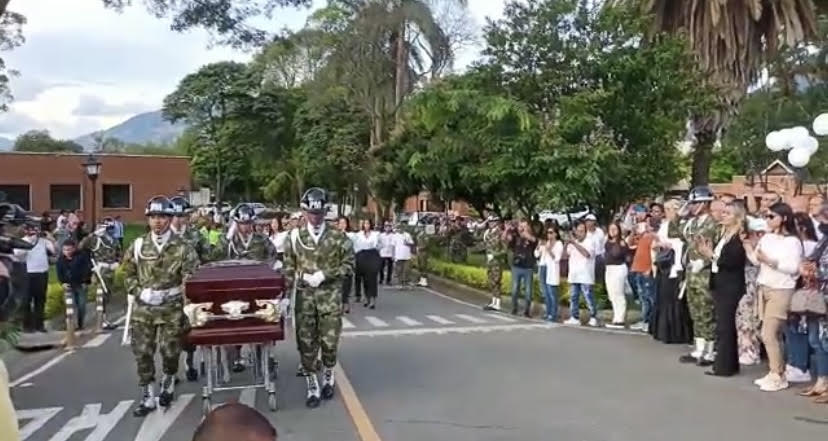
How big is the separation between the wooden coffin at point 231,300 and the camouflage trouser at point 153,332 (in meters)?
0.48

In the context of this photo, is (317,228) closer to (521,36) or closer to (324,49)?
(521,36)

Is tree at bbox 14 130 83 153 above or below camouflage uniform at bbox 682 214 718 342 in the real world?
above

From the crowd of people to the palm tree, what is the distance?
30.4 ft

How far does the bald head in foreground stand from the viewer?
2.81 meters

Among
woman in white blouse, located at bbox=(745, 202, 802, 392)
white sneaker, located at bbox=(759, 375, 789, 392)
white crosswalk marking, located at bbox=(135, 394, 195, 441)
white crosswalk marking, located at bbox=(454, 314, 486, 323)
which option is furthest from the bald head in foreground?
white crosswalk marking, located at bbox=(454, 314, 486, 323)

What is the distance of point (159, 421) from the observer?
30.2ft

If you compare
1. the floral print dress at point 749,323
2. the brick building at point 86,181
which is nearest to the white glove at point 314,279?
the floral print dress at point 749,323

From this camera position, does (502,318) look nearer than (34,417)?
No

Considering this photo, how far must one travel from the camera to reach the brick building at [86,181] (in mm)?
60000

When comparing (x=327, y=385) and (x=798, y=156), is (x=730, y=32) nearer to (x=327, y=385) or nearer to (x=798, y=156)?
(x=798, y=156)

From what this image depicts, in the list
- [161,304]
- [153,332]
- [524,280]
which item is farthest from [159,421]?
[524,280]

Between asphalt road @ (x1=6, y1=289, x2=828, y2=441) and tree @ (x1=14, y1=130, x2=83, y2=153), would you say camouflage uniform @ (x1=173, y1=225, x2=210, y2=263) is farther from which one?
tree @ (x1=14, y1=130, x2=83, y2=153)

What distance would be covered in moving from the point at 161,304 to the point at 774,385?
619cm

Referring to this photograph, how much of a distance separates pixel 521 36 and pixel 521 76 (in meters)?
0.87
